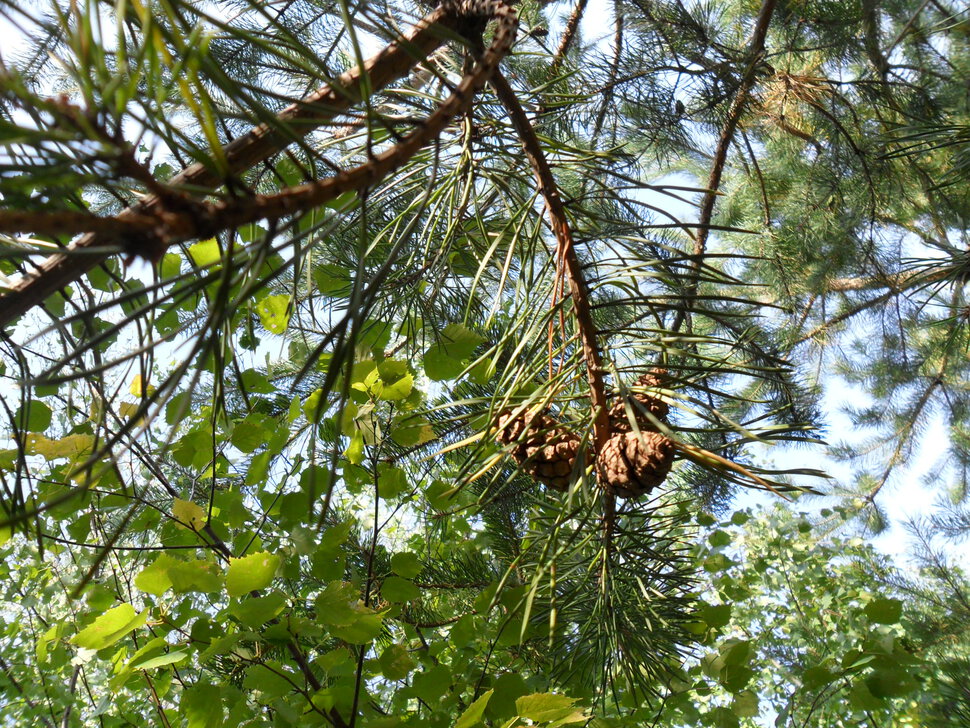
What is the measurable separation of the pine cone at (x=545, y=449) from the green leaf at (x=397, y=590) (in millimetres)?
235

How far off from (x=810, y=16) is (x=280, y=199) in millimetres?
1411

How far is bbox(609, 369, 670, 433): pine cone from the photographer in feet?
1.14

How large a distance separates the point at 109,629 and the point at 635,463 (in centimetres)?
39

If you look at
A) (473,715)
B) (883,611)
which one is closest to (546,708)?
(473,715)

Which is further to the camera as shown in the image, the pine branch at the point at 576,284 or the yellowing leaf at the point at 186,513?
the yellowing leaf at the point at 186,513

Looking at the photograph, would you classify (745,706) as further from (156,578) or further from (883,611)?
(156,578)

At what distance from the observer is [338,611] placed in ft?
1.56

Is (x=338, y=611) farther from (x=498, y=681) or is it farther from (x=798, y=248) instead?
(x=798, y=248)

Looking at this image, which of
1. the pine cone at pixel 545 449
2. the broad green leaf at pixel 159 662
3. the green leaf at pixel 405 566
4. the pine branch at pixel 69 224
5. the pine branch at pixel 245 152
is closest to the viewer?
the pine branch at pixel 69 224

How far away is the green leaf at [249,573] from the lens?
48 cm

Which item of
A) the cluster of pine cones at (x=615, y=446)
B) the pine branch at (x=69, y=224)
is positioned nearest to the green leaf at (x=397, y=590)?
the cluster of pine cones at (x=615, y=446)

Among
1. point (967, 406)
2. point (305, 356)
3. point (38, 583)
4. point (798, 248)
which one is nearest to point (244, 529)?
point (305, 356)

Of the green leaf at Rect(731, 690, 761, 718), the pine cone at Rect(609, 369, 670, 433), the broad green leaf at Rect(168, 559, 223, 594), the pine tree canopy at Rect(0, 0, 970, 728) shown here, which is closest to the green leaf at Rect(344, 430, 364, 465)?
the pine tree canopy at Rect(0, 0, 970, 728)

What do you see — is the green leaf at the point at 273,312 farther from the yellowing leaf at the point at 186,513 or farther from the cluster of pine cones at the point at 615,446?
the cluster of pine cones at the point at 615,446
